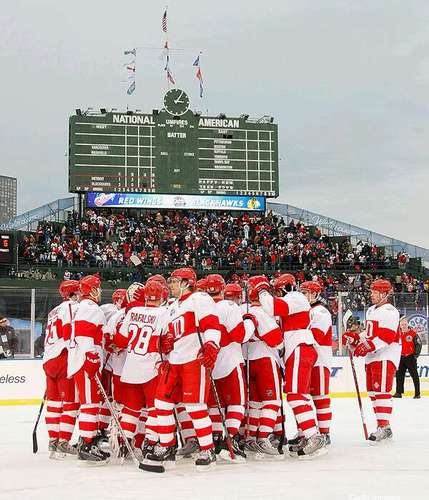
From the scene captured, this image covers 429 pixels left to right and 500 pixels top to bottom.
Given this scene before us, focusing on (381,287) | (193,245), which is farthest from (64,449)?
(193,245)

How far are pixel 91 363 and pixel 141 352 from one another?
42 centimetres

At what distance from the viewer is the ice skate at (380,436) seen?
7.47m

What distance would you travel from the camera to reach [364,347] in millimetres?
7484

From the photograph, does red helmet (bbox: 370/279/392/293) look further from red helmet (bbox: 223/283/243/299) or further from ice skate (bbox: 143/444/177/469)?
ice skate (bbox: 143/444/177/469)

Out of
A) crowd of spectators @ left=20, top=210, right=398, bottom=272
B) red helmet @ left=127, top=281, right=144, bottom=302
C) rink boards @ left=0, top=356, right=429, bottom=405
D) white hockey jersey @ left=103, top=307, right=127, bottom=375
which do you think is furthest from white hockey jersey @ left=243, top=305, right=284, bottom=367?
crowd of spectators @ left=20, top=210, right=398, bottom=272

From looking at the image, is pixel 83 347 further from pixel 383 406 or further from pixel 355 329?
pixel 355 329

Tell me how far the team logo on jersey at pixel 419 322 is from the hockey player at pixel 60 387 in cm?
857

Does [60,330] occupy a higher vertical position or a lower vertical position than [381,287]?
lower

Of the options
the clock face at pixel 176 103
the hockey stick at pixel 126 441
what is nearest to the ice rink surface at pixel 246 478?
the hockey stick at pixel 126 441

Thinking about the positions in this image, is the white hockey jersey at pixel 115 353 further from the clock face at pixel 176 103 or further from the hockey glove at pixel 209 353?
the clock face at pixel 176 103

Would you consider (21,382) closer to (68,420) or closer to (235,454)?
(68,420)

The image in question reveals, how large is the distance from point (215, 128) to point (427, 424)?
2044cm

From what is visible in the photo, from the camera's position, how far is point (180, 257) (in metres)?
26.4

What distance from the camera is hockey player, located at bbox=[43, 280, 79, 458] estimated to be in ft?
22.4
